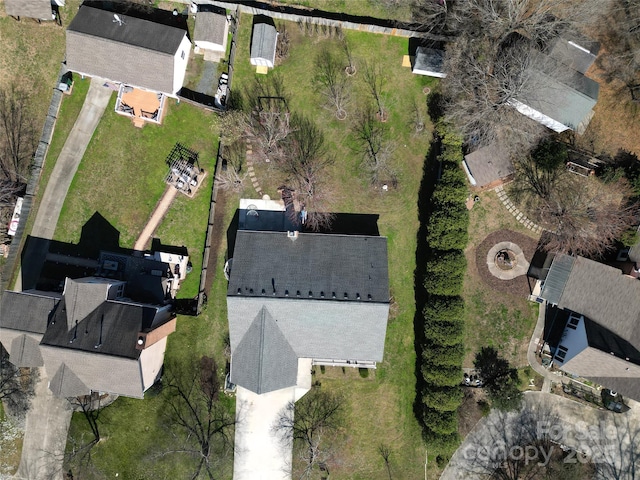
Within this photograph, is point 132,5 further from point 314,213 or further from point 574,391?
point 574,391

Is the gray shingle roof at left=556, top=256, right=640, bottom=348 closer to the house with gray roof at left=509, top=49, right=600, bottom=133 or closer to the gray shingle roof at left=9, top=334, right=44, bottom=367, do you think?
the house with gray roof at left=509, top=49, right=600, bottom=133

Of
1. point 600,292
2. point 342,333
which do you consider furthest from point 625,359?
point 342,333

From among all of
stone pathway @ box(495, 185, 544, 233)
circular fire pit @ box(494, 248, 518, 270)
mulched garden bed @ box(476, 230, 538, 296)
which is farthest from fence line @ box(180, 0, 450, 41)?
circular fire pit @ box(494, 248, 518, 270)

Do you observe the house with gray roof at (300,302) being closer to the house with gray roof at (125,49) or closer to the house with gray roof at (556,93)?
the house with gray roof at (125,49)

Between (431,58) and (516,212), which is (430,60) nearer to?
(431,58)

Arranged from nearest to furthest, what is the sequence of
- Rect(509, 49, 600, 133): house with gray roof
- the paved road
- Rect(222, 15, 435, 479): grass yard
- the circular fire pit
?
1. Rect(509, 49, 600, 133): house with gray roof
2. the circular fire pit
3. Rect(222, 15, 435, 479): grass yard
4. the paved road
